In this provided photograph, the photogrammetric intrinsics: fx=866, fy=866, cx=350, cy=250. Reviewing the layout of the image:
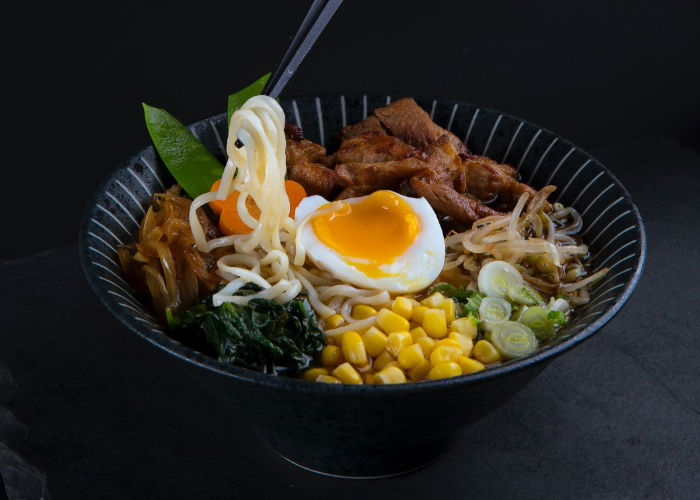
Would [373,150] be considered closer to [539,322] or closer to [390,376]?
[539,322]

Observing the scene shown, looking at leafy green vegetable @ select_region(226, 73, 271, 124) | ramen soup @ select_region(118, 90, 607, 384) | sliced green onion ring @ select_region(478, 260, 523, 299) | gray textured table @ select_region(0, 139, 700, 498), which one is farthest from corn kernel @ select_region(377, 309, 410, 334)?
leafy green vegetable @ select_region(226, 73, 271, 124)

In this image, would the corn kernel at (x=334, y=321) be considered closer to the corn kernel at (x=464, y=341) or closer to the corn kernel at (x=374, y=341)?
the corn kernel at (x=374, y=341)

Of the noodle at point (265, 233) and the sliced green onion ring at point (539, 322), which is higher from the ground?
the noodle at point (265, 233)

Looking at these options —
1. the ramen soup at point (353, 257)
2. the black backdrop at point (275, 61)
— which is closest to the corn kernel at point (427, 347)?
the ramen soup at point (353, 257)

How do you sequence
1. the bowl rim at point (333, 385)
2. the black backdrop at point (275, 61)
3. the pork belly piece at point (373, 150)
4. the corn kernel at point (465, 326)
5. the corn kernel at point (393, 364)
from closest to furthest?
A: the bowl rim at point (333, 385), the corn kernel at point (393, 364), the corn kernel at point (465, 326), the pork belly piece at point (373, 150), the black backdrop at point (275, 61)

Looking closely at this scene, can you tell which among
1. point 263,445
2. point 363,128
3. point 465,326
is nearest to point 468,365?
point 465,326

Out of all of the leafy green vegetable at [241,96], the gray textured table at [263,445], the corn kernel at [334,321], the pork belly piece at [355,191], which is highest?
the leafy green vegetable at [241,96]
